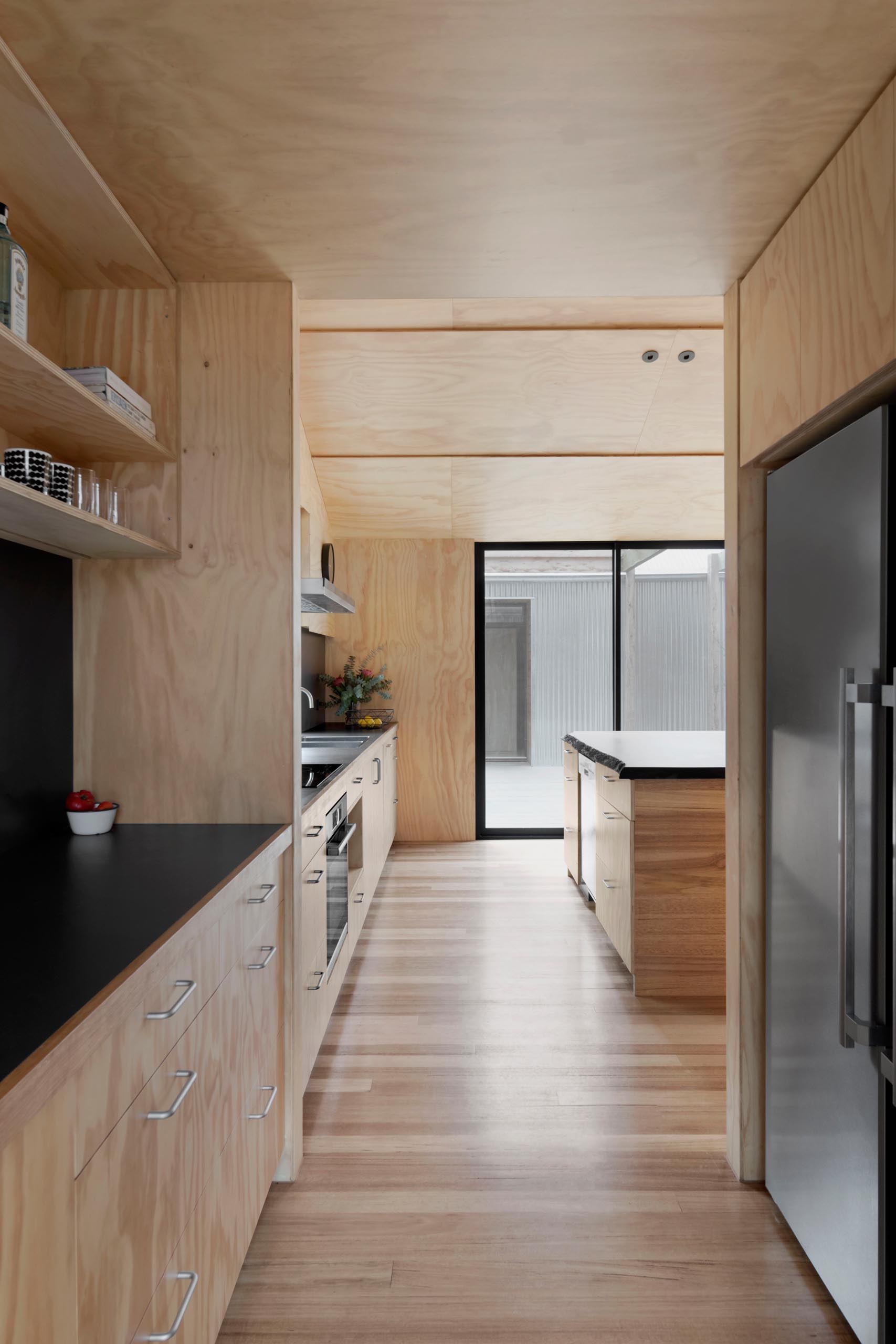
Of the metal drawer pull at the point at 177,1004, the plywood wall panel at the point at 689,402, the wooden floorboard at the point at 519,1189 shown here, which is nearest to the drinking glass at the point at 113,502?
the metal drawer pull at the point at 177,1004

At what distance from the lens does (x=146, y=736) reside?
77.3 inches

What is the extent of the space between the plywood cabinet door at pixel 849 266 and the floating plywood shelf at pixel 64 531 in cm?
141

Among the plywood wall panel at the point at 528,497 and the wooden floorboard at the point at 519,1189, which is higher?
the plywood wall panel at the point at 528,497

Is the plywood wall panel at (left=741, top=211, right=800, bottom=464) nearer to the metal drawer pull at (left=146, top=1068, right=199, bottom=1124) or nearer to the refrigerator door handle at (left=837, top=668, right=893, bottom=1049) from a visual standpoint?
the refrigerator door handle at (left=837, top=668, right=893, bottom=1049)

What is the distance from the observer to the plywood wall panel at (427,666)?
18.3 feet

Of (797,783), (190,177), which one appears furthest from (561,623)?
(190,177)

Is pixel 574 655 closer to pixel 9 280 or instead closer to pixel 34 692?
pixel 34 692

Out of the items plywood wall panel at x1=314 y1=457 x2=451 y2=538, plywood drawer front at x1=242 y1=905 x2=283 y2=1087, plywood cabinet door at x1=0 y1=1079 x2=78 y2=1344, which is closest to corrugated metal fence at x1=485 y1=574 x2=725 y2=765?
plywood wall panel at x1=314 y1=457 x2=451 y2=538

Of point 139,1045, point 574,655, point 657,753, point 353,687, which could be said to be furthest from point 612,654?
point 139,1045

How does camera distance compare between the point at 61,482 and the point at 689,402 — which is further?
the point at 689,402

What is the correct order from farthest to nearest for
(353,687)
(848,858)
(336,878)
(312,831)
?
(353,687), (336,878), (312,831), (848,858)

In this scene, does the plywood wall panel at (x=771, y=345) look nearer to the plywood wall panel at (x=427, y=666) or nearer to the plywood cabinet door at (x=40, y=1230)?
the plywood cabinet door at (x=40, y=1230)

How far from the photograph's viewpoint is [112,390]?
1.65 metres

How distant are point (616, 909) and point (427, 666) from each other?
265 centimetres
